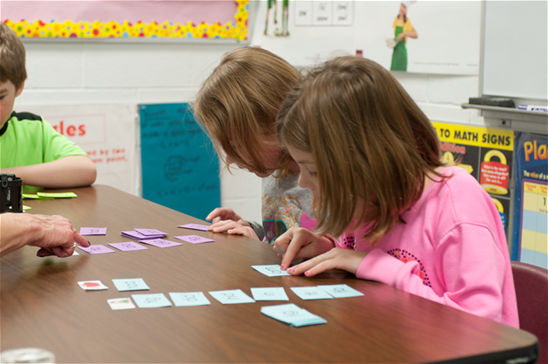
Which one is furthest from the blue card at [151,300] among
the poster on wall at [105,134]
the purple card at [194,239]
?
the poster on wall at [105,134]

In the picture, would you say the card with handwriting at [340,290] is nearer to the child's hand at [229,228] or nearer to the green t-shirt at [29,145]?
the child's hand at [229,228]

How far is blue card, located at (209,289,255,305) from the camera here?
→ 0.82 meters

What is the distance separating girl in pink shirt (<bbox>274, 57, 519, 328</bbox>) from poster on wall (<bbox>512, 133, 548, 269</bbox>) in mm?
971

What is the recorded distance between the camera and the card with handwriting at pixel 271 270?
0.96 meters

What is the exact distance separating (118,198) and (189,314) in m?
0.96

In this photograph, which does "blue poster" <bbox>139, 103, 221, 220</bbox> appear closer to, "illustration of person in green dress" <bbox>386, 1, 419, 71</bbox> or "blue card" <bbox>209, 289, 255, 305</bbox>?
"illustration of person in green dress" <bbox>386, 1, 419, 71</bbox>

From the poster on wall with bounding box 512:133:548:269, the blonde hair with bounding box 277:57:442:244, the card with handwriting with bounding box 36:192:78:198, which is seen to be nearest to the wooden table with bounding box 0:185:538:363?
the blonde hair with bounding box 277:57:442:244

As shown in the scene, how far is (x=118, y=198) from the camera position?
5.44 ft

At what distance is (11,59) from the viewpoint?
5.64 feet

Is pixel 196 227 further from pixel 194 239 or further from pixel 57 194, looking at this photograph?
pixel 57 194

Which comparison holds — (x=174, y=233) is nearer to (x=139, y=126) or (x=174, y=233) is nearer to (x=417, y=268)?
(x=417, y=268)

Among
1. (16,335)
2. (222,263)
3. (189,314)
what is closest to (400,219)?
(222,263)

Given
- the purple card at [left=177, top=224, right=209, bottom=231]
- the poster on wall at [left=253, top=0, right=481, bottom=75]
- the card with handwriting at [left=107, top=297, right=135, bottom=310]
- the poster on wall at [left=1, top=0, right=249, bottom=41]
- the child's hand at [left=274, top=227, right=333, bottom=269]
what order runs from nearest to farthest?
1. the card with handwriting at [left=107, top=297, right=135, bottom=310]
2. the child's hand at [left=274, top=227, right=333, bottom=269]
3. the purple card at [left=177, top=224, right=209, bottom=231]
4. the poster on wall at [left=253, top=0, right=481, bottom=75]
5. the poster on wall at [left=1, top=0, right=249, bottom=41]

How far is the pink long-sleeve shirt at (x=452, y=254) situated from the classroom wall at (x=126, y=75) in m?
1.35
